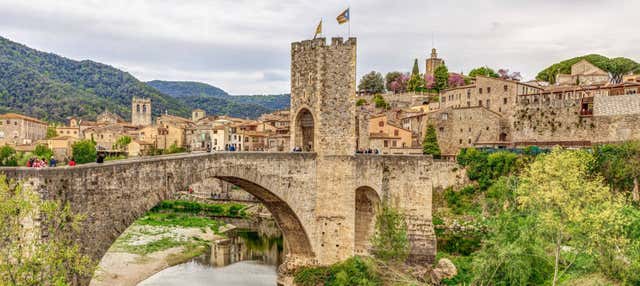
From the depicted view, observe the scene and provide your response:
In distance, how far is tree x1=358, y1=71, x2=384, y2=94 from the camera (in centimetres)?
9325

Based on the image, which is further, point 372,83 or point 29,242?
point 372,83

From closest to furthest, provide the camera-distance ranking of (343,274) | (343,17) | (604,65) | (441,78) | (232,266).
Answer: (343,274), (343,17), (232,266), (604,65), (441,78)

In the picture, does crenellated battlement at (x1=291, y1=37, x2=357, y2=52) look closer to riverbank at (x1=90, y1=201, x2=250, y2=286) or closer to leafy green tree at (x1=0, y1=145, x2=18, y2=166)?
riverbank at (x1=90, y1=201, x2=250, y2=286)

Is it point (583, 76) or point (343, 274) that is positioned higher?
point (583, 76)

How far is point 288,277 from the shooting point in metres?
24.8

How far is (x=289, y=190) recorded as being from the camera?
22984mm

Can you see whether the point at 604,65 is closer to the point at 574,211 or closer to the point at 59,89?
the point at 574,211

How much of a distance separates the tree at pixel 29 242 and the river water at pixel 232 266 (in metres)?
13.2

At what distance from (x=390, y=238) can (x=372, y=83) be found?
71.2 metres

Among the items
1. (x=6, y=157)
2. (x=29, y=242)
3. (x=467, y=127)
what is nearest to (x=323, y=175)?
(x=29, y=242)

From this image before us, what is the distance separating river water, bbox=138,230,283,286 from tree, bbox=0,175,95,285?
519 inches

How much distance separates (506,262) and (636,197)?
1711cm

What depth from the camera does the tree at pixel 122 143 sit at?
7169cm

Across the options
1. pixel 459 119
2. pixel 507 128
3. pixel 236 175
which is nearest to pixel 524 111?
pixel 507 128
